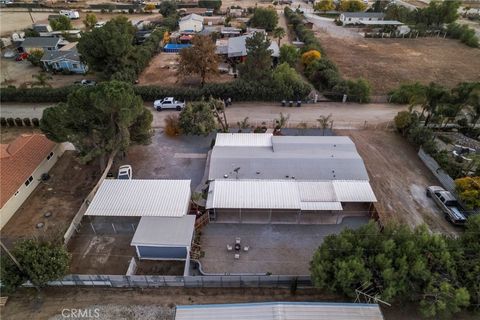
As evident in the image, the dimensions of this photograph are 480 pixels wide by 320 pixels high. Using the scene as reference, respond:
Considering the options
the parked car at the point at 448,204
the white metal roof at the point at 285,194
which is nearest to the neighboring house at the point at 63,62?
the white metal roof at the point at 285,194

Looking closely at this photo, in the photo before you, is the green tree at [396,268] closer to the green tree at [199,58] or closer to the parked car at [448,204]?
the parked car at [448,204]

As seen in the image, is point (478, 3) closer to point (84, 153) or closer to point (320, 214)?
point (320, 214)

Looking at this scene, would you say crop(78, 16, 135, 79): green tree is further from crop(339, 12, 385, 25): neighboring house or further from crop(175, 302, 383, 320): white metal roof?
crop(339, 12, 385, 25): neighboring house

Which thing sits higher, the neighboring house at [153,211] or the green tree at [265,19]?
the green tree at [265,19]

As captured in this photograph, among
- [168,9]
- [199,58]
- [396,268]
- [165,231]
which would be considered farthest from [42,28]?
[396,268]

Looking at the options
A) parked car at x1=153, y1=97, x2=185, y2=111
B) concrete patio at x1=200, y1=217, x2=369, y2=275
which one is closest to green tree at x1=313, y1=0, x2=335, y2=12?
parked car at x1=153, y1=97, x2=185, y2=111

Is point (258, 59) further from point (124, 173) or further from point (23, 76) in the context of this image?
point (23, 76)

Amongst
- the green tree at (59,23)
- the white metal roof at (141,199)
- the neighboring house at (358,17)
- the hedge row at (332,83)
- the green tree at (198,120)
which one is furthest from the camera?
the neighboring house at (358,17)
